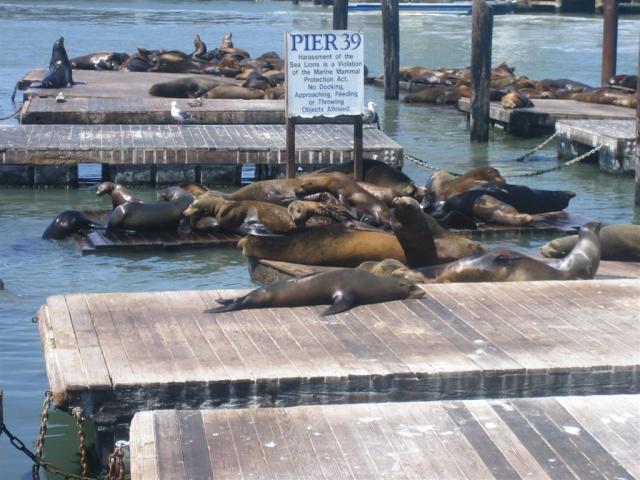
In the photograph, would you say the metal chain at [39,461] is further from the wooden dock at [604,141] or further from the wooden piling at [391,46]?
the wooden piling at [391,46]

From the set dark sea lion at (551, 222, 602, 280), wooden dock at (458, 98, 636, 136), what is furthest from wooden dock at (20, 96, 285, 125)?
dark sea lion at (551, 222, 602, 280)

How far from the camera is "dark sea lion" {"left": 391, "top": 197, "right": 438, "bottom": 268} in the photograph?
283 inches

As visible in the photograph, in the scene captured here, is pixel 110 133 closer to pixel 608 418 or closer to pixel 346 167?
pixel 346 167

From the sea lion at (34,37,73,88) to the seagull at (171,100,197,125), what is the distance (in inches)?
162

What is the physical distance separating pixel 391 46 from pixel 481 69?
5.08 meters

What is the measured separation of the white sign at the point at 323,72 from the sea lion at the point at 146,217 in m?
1.33

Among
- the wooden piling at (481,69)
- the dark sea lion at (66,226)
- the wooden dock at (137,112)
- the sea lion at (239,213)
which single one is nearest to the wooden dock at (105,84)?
the wooden dock at (137,112)

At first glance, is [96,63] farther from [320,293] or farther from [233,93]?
[320,293]

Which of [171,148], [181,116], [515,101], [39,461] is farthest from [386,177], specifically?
[515,101]

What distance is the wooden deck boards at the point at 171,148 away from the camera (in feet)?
38.9

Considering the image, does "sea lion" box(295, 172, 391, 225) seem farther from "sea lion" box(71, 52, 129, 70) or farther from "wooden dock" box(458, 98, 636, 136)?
"sea lion" box(71, 52, 129, 70)

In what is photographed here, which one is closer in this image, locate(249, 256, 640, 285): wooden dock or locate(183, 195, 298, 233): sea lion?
locate(249, 256, 640, 285): wooden dock

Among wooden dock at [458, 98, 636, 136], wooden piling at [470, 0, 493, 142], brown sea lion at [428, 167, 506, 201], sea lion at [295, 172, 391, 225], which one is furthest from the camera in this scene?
wooden dock at [458, 98, 636, 136]

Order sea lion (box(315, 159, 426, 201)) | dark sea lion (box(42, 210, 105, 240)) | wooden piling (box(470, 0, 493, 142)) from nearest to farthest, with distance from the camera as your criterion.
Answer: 1. dark sea lion (box(42, 210, 105, 240))
2. sea lion (box(315, 159, 426, 201))
3. wooden piling (box(470, 0, 493, 142))
